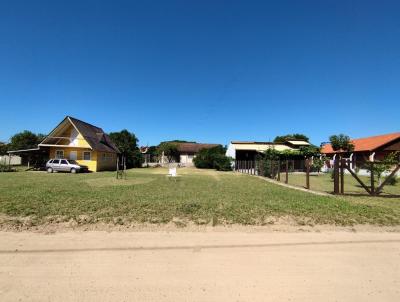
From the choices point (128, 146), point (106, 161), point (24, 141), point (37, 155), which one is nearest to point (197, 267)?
point (106, 161)

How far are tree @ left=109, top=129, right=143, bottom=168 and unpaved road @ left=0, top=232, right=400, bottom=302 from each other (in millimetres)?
37764

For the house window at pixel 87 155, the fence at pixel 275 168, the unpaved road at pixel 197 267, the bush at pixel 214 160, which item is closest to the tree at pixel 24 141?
the house window at pixel 87 155

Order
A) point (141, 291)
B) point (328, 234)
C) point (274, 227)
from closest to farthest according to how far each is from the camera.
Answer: point (141, 291) < point (328, 234) < point (274, 227)

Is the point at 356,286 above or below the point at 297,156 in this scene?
below

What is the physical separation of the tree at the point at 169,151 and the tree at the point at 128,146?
33.4 feet

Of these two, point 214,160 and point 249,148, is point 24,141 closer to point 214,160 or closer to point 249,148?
point 214,160

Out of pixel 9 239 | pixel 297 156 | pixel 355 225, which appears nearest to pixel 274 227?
pixel 355 225

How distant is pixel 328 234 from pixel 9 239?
6252mm

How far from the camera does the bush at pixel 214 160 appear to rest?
38188 millimetres

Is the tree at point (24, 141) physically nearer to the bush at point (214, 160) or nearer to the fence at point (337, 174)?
the bush at point (214, 160)

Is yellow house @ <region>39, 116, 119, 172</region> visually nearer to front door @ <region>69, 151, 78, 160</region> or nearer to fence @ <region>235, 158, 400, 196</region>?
front door @ <region>69, 151, 78, 160</region>

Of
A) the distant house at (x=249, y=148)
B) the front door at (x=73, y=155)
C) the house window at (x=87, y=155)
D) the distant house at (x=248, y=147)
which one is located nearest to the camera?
the house window at (x=87, y=155)

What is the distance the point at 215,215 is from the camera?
23.0 feet

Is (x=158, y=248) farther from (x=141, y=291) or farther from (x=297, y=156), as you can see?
(x=297, y=156)
